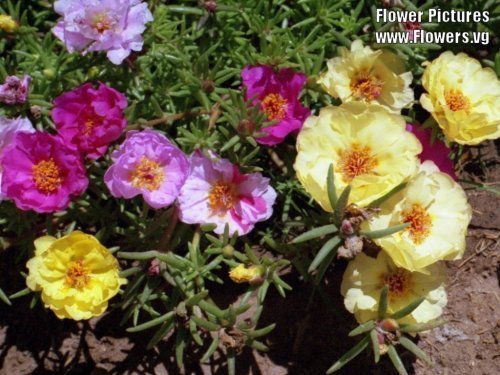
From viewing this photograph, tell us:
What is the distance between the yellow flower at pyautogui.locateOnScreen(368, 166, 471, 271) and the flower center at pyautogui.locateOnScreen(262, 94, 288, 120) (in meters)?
0.60

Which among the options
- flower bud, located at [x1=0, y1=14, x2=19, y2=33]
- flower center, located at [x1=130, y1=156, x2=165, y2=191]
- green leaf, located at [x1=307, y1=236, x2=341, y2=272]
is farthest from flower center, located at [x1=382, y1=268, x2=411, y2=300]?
flower bud, located at [x1=0, y1=14, x2=19, y2=33]

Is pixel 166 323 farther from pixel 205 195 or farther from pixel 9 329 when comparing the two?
pixel 9 329

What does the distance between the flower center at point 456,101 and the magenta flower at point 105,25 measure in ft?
3.74

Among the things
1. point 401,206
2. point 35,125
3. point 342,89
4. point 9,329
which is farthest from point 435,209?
point 9,329

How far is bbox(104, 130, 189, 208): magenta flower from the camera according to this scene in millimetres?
2146

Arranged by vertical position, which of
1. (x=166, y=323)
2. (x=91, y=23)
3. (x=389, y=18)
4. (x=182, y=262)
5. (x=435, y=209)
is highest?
(x=91, y=23)

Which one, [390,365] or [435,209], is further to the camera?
[390,365]

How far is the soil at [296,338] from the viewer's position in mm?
2684

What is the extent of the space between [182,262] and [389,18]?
1283 mm

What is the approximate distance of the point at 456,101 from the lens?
2314mm

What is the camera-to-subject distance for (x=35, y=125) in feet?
8.16

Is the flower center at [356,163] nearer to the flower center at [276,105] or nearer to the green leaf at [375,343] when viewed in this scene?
the flower center at [276,105]

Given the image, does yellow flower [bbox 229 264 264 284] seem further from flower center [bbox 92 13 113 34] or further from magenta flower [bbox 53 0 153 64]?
flower center [bbox 92 13 113 34]

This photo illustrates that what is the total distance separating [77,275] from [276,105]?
3.19ft
